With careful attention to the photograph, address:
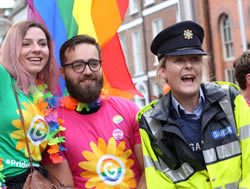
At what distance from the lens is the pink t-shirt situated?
3.50m

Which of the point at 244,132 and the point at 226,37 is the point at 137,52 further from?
the point at 244,132

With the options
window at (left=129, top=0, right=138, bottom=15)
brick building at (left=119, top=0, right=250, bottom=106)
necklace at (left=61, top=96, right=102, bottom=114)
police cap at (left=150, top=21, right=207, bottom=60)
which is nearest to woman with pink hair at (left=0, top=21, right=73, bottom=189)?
necklace at (left=61, top=96, right=102, bottom=114)

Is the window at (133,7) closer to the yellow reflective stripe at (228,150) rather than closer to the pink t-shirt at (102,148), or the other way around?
the pink t-shirt at (102,148)

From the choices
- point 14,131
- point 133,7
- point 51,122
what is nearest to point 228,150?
point 51,122

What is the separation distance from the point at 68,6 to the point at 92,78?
1.59 meters

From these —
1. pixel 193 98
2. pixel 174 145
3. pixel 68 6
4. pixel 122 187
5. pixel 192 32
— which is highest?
pixel 68 6

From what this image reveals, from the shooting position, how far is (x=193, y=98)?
3.18 meters

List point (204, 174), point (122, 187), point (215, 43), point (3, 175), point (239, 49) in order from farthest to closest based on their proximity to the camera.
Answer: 1. point (215, 43)
2. point (239, 49)
3. point (122, 187)
4. point (3, 175)
5. point (204, 174)

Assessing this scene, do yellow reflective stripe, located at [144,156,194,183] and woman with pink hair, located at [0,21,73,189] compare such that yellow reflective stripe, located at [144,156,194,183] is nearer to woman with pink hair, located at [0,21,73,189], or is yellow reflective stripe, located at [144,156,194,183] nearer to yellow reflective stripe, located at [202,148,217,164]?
yellow reflective stripe, located at [202,148,217,164]

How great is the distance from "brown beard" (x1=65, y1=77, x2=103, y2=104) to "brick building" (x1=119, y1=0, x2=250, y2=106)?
56.1ft

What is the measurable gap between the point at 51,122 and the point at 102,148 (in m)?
0.38

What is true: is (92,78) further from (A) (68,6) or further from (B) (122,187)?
(A) (68,6)

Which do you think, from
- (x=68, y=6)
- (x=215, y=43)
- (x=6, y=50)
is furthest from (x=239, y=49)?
(x=6, y=50)

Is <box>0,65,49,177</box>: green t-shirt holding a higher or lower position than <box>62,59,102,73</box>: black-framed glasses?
lower
